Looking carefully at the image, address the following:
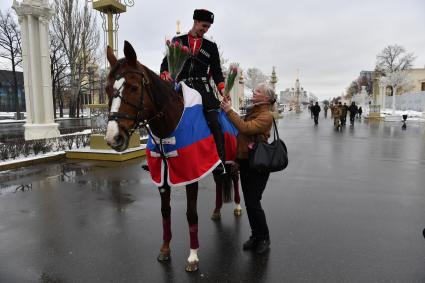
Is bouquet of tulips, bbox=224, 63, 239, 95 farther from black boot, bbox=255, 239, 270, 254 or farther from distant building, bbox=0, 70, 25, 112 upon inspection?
distant building, bbox=0, 70, 25, 112

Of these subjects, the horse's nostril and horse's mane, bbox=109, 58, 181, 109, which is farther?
horse's mane, bbox=109, 58, 181, 109

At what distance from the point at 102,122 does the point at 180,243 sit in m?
7.47

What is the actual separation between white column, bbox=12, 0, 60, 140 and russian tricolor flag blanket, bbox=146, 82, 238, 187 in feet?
40.4

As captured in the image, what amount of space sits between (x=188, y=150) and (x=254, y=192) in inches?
40.8

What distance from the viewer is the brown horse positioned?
2646mm

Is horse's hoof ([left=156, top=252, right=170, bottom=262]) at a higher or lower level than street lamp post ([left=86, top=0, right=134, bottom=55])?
lower

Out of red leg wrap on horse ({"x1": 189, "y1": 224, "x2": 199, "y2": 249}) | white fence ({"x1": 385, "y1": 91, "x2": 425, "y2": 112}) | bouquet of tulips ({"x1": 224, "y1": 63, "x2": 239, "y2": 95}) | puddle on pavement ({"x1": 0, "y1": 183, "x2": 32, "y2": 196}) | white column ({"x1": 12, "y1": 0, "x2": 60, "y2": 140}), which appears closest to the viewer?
red leg wrap on horse ({"x1": 189, "y1": 224, "x2": 199, "y2": 249})

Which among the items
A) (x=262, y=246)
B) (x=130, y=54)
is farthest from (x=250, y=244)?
(x=130, y=54)

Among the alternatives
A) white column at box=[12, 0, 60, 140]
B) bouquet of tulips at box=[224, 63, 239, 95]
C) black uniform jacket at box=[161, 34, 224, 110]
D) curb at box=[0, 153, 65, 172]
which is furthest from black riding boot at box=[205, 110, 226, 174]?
white column at box=[12, 0, 60, 140]

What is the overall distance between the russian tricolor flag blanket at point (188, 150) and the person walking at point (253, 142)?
0.35m

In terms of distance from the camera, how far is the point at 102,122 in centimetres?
1056

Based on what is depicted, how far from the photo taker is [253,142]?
148 inches

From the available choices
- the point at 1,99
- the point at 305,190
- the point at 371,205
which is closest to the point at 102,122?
the point at 305,190

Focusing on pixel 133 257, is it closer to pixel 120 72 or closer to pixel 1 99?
pixel 120 72
